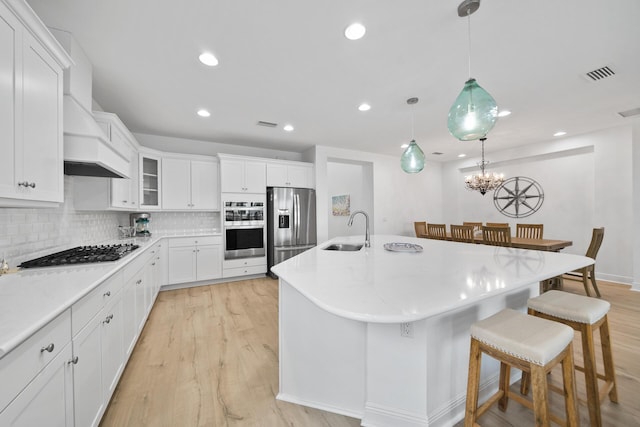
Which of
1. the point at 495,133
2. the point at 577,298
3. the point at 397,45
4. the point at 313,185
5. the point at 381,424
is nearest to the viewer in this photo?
the point at 381,424

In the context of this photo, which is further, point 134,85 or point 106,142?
point 134,85

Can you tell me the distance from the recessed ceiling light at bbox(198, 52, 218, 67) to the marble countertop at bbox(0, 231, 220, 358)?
1774mm

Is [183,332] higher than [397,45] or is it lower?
lower

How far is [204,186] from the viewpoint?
168 inches

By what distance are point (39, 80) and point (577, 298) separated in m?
3.33

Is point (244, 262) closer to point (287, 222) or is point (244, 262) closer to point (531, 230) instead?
point (287, 222)

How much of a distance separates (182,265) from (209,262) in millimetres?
391

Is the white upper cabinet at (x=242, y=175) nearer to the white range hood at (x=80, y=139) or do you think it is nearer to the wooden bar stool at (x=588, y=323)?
the white range hood at (x=80, y=139)

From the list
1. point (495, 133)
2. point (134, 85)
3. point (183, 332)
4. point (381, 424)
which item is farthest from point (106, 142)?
point (495, 133)

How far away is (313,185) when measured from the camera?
4.99 meters

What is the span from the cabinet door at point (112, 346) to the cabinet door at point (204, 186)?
268 cm

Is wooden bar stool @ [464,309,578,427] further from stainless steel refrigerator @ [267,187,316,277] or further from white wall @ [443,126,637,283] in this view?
white wall @ [443,126,637,283]

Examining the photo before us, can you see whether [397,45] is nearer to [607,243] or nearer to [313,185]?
[313,185]

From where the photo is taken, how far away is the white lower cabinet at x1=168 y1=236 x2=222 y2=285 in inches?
151
